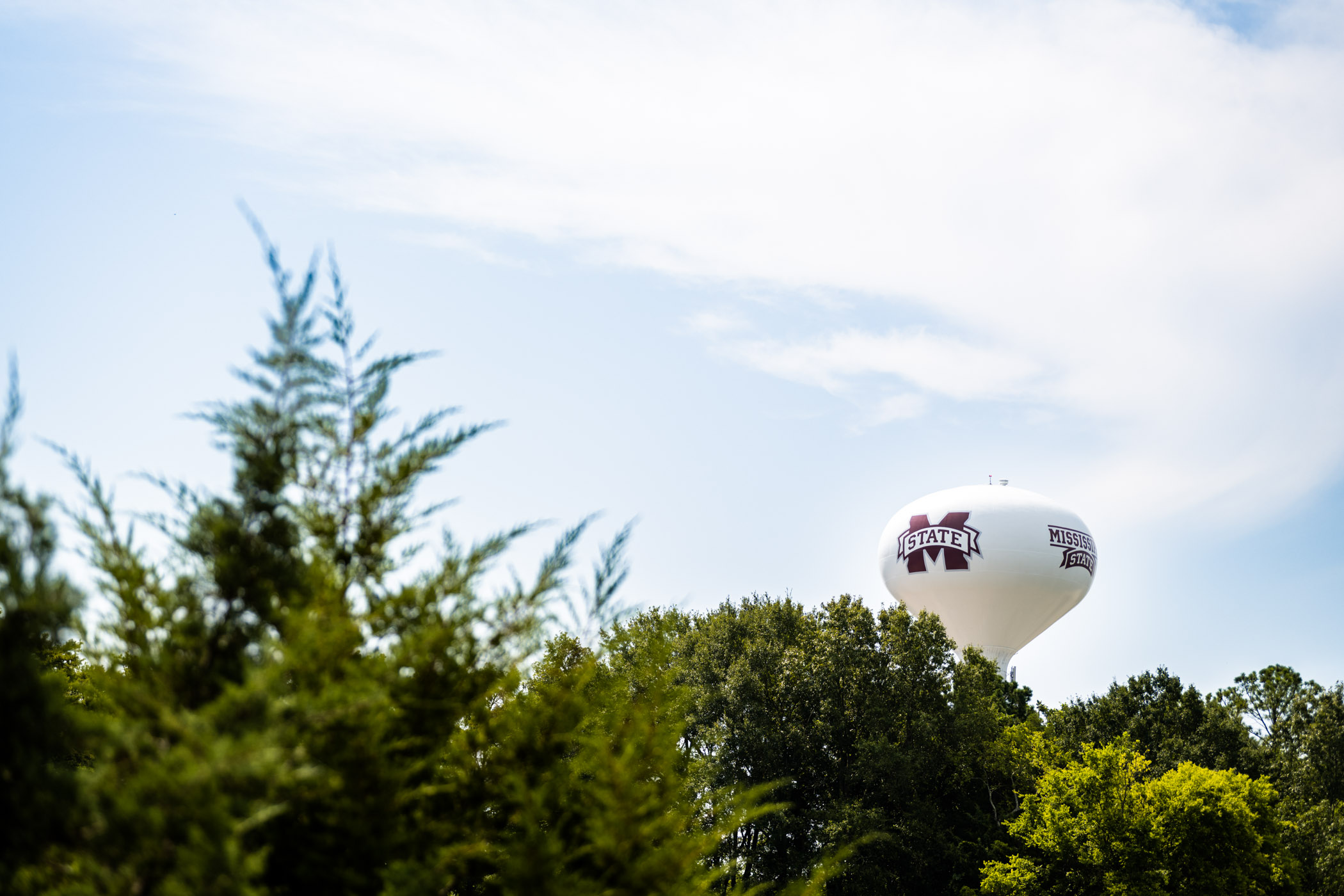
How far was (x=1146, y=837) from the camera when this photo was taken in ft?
91.0

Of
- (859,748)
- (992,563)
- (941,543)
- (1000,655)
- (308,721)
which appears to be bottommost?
(308,721)

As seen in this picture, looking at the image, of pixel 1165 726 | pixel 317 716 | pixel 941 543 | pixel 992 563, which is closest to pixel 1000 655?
pixel 992 563

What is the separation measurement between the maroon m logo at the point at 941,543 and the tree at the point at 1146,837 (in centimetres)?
1938

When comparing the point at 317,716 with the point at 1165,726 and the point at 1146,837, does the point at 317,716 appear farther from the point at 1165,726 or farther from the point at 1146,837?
the point at 1165,726

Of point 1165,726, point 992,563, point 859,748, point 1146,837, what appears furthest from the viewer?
point 992,563

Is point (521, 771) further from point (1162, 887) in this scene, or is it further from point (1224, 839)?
point (1224, 839)

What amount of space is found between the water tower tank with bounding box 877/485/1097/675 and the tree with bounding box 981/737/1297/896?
62.5 ft

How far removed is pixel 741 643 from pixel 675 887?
2938 centimetres

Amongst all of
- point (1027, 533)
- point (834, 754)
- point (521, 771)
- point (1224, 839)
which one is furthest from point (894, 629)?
point (521, 771)

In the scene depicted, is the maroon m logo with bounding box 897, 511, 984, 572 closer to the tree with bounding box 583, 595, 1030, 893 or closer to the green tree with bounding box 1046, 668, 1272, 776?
the green tree with bounding box 1046, 668, 1272, 776

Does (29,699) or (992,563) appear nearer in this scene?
(29,699)

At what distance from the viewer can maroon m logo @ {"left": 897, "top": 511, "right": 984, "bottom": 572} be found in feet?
159

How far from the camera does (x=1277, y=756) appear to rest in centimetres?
3534

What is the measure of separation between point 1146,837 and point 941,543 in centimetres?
2216
